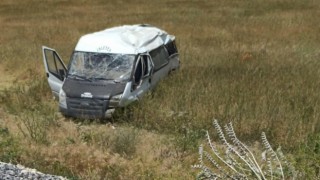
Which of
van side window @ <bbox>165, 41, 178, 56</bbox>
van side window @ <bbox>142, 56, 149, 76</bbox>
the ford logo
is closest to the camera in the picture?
the ford logo

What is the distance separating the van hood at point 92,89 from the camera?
1133 cm

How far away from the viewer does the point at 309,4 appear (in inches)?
1259

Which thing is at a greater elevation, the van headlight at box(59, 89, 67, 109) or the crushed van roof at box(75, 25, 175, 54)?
the crushed van roof at box(75, 25, 175, 54)

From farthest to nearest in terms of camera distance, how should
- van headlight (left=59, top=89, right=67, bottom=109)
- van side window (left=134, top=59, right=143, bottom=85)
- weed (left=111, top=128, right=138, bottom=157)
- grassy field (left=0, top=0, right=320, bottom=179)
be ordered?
van side window (left=134, top=59, right=143, bottom=85) → van headlight (left=59, top=89, right=67, bottom=109) → weed (left=111, top=128, right=138, bottom=157) → grassy field (left=0, top=0, right=320, bottom=179)

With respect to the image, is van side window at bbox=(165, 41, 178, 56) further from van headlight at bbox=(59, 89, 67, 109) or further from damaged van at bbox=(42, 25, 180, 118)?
van headlight at bbox=(59, 89, 67, 109)

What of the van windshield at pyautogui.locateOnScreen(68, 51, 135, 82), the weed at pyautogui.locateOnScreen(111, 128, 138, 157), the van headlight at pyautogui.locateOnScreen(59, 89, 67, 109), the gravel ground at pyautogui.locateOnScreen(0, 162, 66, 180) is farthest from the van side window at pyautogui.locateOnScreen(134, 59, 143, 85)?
the gravel ground at pyautogui.locateOnScreen(0, 162, 66, 180)

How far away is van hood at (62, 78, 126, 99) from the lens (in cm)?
1133

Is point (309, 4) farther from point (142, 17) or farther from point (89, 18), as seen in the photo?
point (89, 18)

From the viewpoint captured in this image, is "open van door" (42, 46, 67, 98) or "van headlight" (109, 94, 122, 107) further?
"open van door" (42, 46, 67, 98)

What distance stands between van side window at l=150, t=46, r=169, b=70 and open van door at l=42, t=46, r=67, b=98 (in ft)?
7.85

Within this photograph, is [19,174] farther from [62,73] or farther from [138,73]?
[62,73]

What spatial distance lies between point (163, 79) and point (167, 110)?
87.5 inches

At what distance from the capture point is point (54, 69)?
12.6m

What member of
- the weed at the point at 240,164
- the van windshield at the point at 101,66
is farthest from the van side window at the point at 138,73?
the weed at the point at 240,164
